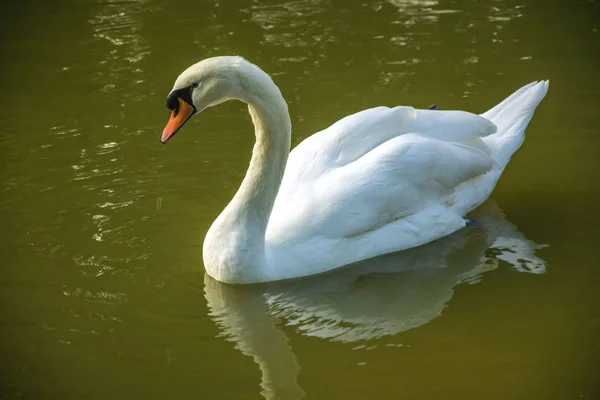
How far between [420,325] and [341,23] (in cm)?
698

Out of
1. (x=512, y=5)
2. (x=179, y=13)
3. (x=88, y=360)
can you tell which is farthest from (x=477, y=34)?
(x=88, y=360)

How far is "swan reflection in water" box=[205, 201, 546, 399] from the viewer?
6.82 meters

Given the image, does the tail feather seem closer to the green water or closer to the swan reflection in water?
the green water

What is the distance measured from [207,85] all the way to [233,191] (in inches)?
88.2

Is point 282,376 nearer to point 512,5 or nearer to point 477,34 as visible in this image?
point 477,34

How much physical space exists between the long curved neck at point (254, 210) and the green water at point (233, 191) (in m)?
0.21

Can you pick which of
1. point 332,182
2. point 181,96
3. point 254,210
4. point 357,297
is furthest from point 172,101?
point 357,297

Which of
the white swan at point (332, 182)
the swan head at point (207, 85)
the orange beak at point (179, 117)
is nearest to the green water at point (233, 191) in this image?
the white swan at point (332, 182)

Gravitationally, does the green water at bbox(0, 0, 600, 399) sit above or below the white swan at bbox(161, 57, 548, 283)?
below

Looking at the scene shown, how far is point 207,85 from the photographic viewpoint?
7027mm

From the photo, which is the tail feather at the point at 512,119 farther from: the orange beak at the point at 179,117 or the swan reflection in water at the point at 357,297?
the orange beak at the point at 179,117

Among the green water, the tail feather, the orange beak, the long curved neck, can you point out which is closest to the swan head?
the orange beak

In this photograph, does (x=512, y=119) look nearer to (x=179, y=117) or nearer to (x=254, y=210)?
(x=254, y=210)

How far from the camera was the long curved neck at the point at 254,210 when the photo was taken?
→ 7355mm
